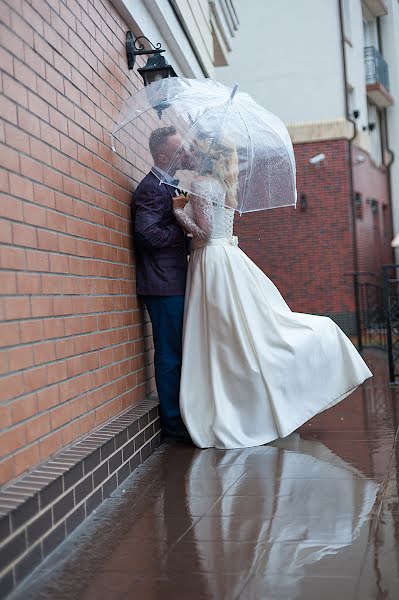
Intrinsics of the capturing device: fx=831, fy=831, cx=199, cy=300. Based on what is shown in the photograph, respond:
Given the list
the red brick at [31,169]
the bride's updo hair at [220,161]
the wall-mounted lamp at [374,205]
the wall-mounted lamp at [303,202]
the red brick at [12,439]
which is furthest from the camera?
the wall-mounted lamp at [374,205]

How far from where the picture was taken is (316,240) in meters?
19.3

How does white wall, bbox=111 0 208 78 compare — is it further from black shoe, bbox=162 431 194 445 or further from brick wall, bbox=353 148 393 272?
brick wall, bbox=353 148 393 272

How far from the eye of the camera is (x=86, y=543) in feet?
11.6

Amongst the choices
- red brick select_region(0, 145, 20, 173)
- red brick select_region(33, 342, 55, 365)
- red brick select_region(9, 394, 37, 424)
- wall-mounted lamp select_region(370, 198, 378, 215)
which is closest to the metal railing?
wall-mounted lamp select_region(370, 198, 378, 215)

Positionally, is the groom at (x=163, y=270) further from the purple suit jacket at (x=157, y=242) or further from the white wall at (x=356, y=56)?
the white wall at (x=356, y=56)

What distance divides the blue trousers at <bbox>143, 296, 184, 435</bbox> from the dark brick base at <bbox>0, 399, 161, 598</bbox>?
0.62 metres

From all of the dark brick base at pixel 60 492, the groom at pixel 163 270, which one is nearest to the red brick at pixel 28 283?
the dark brick base at pixel 60 492

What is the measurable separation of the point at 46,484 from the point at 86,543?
1.38 ft

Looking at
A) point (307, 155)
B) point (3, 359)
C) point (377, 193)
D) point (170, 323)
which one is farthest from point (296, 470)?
point (377, 193)

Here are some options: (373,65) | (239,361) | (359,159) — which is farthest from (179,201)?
(373,65)

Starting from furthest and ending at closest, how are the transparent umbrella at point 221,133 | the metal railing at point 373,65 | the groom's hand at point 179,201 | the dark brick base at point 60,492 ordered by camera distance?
1. the metal railing at point 373,65
2. the groom's hand at point 179,201
3. the transparent umbrella at point 221,133
4. the dark brick base at point 60,492

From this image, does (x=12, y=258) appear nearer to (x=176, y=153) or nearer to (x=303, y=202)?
(x=176, y=153)

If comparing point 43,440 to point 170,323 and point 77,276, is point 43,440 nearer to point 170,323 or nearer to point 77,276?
point 77,276

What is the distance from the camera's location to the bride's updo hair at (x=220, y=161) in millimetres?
5473
